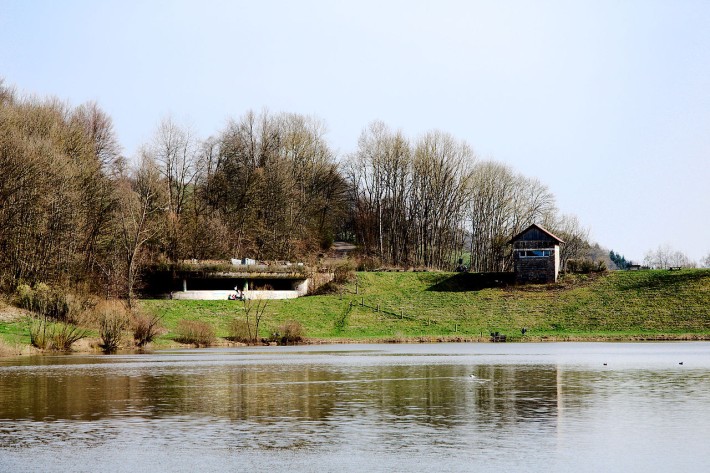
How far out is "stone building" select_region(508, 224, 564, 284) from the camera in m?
98.8

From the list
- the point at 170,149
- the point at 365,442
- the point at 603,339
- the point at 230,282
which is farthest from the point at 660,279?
the point at 365,442

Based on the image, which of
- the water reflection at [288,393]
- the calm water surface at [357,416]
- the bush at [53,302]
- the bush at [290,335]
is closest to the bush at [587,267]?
the bush at [290,335]

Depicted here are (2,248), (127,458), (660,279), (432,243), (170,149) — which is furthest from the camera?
(432,243)

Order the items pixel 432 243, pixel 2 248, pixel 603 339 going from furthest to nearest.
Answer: pixel 432 243 → pixel 603 339 → pixel 2 248

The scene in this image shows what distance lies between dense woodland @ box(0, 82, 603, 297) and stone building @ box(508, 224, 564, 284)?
16790 mm

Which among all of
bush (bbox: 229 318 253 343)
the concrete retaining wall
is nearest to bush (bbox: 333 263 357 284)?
the concrete retaining wall

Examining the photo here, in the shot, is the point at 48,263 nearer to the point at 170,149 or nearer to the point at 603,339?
the point at 170,149

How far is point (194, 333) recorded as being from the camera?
67.8 m

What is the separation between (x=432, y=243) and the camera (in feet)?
397

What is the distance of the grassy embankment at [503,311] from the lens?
77.7 metres

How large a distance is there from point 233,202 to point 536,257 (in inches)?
1558

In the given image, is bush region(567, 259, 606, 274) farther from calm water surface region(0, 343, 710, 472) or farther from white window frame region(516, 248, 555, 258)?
calm water surface region(0, 343, 710, 472)

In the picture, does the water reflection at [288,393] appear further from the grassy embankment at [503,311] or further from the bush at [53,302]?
the grassy embankment at [503,311]

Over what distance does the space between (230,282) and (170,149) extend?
2074 centimetres
